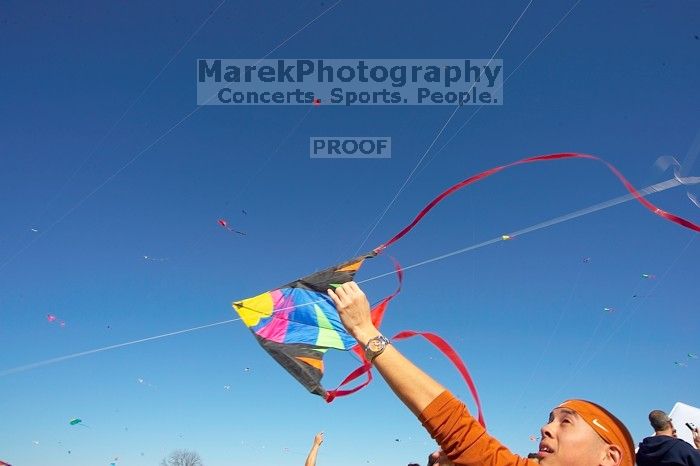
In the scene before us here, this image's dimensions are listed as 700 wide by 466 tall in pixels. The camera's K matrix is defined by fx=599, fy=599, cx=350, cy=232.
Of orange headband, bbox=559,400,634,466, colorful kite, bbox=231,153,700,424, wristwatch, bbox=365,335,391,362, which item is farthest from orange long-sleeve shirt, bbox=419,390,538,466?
colorful kite, bbox=231,153,700,424

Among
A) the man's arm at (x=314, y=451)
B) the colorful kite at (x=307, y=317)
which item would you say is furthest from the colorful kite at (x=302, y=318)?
the man's arm at (x=314, y=451)

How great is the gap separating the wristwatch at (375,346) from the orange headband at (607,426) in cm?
67

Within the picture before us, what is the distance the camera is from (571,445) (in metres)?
1.78

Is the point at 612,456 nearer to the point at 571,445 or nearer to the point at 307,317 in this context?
the point at 571,445

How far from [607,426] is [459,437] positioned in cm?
55

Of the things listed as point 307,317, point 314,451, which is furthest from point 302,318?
point 314,451

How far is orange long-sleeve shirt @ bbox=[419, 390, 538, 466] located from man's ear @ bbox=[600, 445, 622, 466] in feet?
1.08

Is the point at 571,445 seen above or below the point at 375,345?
below

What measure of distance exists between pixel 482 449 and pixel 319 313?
2.87 m

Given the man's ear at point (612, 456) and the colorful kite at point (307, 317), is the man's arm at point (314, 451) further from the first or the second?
the man's ear at point (612, 456)

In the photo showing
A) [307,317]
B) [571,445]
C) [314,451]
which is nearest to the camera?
[571,445]

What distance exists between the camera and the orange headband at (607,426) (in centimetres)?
179

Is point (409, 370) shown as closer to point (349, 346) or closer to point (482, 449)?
point (482, 449)

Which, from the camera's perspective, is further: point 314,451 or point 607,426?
point 314,451
